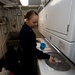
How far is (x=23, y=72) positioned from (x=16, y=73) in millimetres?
151

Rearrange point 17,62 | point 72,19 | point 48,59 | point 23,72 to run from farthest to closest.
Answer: point 17,62, point 23,72, point 48,59, point 72,19

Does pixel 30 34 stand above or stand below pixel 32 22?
below

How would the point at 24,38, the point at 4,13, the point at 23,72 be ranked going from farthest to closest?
the point at 4,13 → the point at 23,72 → the point at 24,38

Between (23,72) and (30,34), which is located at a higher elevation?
(30,34)

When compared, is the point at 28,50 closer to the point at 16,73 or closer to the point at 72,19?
the point at 16,73

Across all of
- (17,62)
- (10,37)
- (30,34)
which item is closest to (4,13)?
(10,37)

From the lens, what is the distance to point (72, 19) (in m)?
0.77

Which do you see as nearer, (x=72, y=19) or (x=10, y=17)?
(x=72, y=19)

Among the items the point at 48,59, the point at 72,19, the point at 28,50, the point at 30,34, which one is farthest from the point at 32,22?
the point at 72,19

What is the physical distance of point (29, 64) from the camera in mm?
1590

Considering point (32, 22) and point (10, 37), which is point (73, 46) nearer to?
point (32, 22)

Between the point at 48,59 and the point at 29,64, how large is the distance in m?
0.33

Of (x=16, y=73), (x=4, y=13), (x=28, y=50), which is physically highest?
(x=4, y=13)

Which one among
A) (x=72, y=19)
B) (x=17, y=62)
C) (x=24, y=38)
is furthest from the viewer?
(x=17, y=62)
